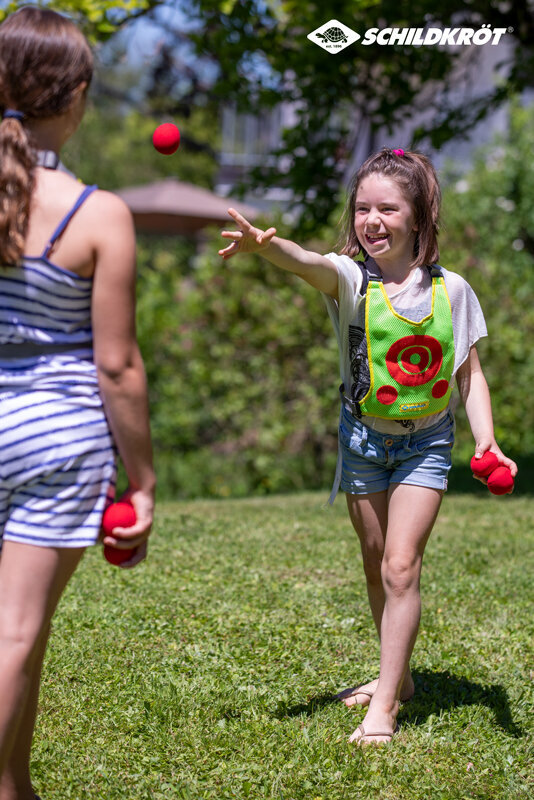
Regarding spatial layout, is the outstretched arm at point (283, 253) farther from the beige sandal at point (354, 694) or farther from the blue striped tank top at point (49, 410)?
the beige sandal at point (354, 694)

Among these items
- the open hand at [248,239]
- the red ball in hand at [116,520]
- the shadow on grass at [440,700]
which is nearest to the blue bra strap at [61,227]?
the red ball in hand at [116,520]

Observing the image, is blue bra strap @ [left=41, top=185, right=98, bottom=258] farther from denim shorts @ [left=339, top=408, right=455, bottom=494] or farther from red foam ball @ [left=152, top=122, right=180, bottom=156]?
denim shorts @ [left=339, top=408, right=455, bottom=494]

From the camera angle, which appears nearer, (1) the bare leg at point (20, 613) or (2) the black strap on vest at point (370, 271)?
(1) the bare leg at point (20, 613)

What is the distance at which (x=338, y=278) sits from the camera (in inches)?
114

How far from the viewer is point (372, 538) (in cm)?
305

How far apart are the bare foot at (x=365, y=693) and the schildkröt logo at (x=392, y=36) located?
5.73 metres

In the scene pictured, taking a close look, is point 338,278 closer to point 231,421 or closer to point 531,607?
point 531,607

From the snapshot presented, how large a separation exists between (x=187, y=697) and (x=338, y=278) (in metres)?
1.53

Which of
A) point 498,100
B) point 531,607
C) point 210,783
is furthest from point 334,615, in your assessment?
point 498,100

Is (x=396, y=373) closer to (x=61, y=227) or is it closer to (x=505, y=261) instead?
(x=61, y=227)

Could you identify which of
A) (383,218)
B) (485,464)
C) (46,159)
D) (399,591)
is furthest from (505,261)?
(46,159)

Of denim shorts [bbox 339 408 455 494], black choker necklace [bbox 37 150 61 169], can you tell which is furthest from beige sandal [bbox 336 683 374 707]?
black choker necklace [bbox 37 150 61 169]

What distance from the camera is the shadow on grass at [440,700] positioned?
311 centimetres

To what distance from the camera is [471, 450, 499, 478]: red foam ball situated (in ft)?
9.23
